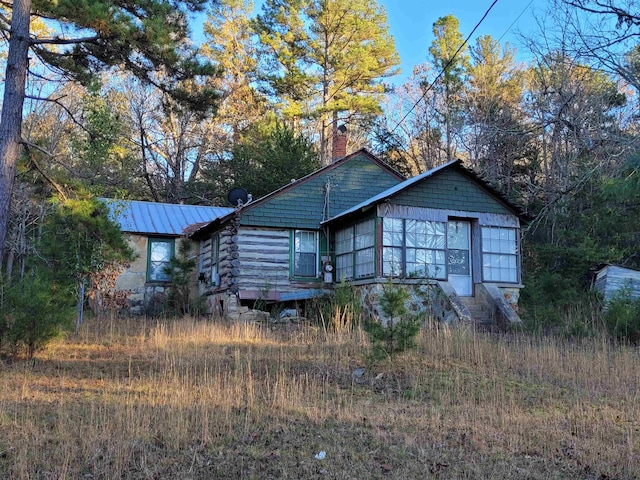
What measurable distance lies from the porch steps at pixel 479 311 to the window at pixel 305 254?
5158 millimetres

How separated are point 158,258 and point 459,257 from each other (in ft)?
37.0

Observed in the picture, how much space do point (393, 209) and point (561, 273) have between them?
1035 cm

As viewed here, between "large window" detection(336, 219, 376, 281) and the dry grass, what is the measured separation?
21.0 feet

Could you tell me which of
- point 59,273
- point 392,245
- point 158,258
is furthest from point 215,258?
point 59,273

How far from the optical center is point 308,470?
16.0ft

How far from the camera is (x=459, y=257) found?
17594 mm

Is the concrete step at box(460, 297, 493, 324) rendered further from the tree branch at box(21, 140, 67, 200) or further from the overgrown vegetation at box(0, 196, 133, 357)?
the tree branch at box(21, 140, 67, 200)

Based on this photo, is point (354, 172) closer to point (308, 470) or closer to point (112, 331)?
point (112, 331)

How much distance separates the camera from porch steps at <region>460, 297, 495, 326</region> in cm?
1652

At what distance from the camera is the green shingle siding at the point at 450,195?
16875mm

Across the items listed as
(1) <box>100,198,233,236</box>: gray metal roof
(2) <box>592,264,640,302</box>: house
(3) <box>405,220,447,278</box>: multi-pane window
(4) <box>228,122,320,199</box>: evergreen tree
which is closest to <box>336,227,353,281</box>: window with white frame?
(3) <box>405,220,447,278</box>: multi-pane window

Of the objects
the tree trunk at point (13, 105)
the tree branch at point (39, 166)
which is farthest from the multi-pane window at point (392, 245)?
the tree trunk at point (13, 105)

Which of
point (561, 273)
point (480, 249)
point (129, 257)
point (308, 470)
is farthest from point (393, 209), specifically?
point (308, 470)

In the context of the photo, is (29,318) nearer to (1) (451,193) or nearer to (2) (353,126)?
(1) (451,193)
